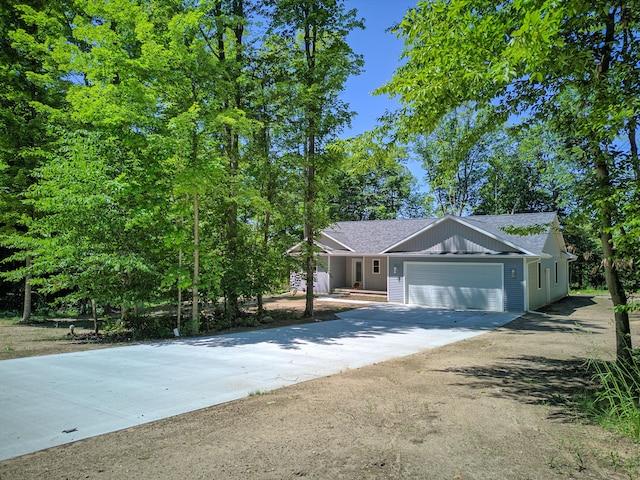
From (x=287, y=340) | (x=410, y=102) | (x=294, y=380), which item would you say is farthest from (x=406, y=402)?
(x=287, y=340)

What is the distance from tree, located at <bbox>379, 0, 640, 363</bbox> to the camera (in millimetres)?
4312

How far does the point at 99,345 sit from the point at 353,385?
22.3ft

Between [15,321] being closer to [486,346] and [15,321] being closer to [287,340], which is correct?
[287,340]

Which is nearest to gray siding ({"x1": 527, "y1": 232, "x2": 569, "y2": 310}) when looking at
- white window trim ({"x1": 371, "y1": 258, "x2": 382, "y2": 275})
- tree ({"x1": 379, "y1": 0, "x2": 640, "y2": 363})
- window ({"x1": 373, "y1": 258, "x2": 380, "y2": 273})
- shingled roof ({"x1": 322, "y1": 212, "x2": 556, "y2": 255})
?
shingled roof ({"x1": 322, "y1": 212, "x2": 556, "y2": 255})

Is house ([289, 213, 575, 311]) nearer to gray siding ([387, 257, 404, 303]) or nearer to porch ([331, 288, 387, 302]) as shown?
gray siding ([387, 257, 404, 303])

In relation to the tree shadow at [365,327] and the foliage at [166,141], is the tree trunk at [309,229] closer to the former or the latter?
the foliage at [166,141]

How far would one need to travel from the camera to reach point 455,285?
61.8ft

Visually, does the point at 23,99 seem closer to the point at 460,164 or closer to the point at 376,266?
the point at 376,266

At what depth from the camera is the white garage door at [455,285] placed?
59.0 ft

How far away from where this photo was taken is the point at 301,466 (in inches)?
142

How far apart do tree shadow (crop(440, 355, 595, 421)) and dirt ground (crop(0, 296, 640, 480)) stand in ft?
0.10

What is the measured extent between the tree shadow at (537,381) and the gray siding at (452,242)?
1004 centimetres

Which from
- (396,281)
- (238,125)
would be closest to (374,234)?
(396,281)

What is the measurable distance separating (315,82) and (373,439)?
13.8 m
